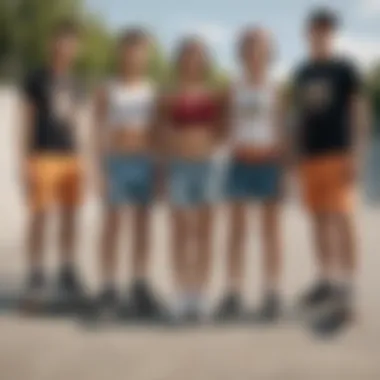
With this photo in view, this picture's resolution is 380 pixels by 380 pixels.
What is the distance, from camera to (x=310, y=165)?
88.0 inches

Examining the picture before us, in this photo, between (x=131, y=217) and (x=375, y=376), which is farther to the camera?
(x=131, y=217)

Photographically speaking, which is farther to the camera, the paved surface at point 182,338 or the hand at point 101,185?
the hand at point 101,185

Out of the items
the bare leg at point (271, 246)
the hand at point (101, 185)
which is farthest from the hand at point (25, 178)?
the bare leg at point (271, 246)

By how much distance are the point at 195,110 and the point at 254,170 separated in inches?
6.5

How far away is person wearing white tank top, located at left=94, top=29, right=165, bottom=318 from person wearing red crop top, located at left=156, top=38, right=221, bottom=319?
0.14 ft

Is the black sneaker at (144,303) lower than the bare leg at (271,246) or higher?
lower

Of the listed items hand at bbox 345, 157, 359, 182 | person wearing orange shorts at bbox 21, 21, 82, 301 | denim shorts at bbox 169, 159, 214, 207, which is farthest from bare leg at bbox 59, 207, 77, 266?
hand at bbox 345, 157, 359, 182

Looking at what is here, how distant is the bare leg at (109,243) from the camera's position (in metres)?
2.24

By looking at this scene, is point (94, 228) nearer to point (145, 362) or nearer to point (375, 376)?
point (145, 362)

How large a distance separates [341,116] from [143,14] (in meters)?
0.44

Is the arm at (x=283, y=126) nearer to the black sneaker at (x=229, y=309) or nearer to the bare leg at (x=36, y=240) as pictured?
the black sneaker at (x=229, y=309)

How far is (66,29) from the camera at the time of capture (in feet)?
7.30

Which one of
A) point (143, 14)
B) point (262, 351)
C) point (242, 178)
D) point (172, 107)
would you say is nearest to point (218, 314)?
point (262, 351)

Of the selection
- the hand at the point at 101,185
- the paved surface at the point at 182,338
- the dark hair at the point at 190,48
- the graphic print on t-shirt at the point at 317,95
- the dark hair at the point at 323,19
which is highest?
the dark hair at the point at 323,19
